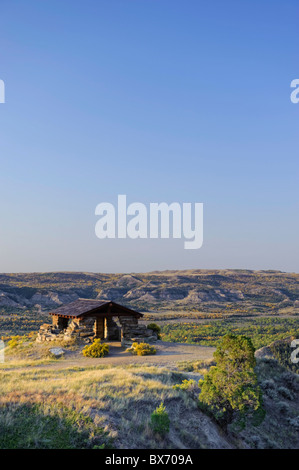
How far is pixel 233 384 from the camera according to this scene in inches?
606

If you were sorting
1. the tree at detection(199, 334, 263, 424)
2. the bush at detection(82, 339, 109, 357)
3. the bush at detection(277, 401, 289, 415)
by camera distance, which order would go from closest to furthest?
the tree at detection(199, 334, 263, 424), the bush at detection(277, 401, 289, 415), the bush at detection(82, 339, 109, 357)

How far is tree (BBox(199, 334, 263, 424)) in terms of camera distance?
15.1m

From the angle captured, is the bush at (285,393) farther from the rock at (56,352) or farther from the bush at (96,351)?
the rock at (56,352)

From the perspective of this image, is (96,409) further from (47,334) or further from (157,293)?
(157,293)

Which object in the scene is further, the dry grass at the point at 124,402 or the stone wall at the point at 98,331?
the stone wall at the point at 98,331

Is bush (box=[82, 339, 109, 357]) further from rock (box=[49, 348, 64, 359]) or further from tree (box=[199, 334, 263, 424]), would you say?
tree (box=[199, 334, 263, 424])

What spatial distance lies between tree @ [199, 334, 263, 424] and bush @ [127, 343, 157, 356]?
12044 millimetres

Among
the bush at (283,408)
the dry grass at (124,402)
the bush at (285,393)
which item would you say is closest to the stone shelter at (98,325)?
the bush at (285,393)

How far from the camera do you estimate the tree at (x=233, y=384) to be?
49.5ft

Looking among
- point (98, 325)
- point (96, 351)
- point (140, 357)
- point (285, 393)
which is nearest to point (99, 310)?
point (98, 325)

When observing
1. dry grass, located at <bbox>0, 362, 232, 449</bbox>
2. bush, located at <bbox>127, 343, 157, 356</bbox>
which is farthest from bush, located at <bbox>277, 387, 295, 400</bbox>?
bush, located at <bbox>127, 343, 157, 356</bbox>

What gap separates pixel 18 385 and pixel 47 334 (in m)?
18.0

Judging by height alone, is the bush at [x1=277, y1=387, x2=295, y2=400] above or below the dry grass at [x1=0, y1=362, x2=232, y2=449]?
below

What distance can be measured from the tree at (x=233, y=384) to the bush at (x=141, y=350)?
12.0 metres
